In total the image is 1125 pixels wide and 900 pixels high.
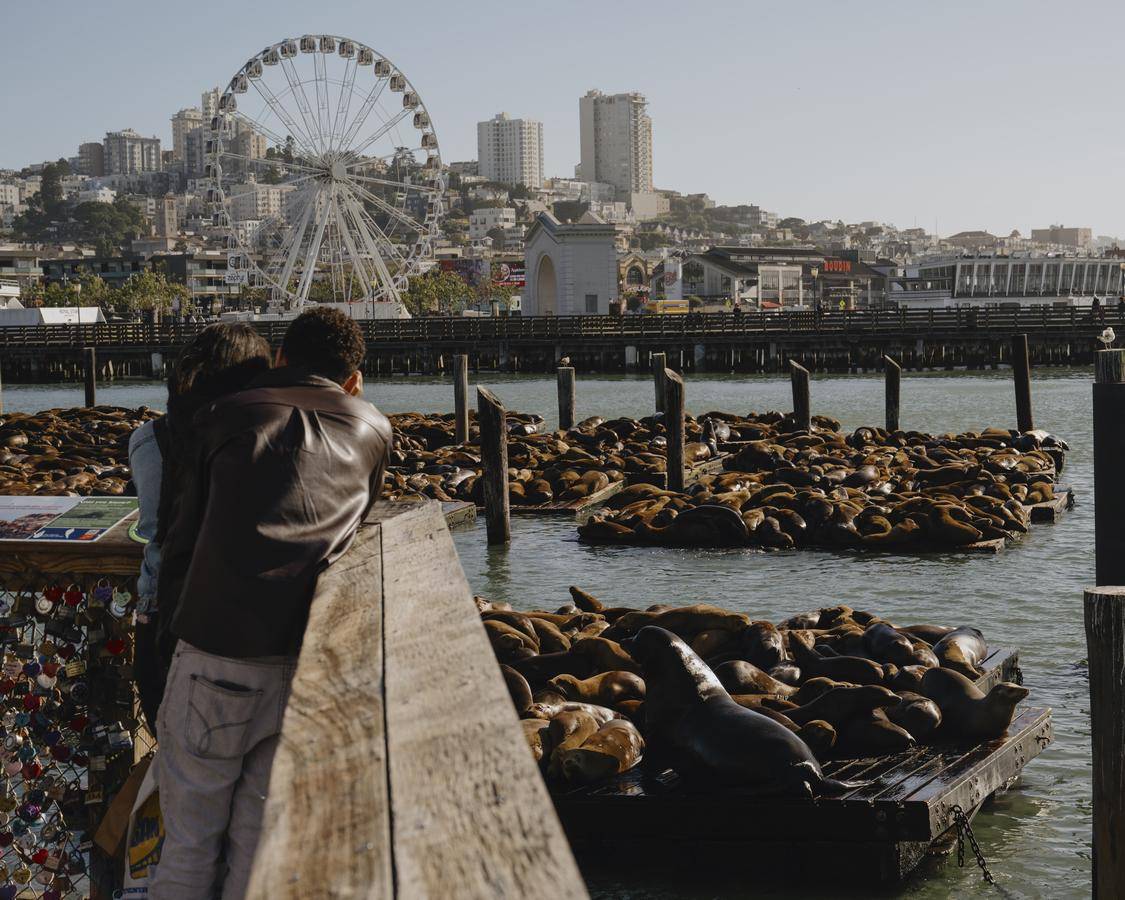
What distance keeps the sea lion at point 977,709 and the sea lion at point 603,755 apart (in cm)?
166

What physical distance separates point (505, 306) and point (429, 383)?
104196 millimetres

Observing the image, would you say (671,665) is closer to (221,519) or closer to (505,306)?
(221,519)

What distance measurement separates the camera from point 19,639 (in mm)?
4137

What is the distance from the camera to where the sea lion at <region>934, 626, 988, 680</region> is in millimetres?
8484

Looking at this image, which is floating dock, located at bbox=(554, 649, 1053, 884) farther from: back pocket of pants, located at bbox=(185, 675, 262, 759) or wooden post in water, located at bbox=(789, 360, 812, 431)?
wooden post in water, located at bbox=(789, 360, 812, 431)

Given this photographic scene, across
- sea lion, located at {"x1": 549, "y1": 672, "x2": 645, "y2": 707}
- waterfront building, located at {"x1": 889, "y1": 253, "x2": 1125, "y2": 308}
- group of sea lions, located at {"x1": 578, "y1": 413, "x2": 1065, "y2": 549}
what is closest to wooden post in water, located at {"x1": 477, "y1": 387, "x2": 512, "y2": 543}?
group of sea lions, located at {"x1": 578, "y1": 413, "x2": 1065, "y2": 549}

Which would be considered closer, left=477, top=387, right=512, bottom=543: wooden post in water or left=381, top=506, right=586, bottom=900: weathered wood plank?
left=381, top=506, right=586, bottom=900: weathered wood plank

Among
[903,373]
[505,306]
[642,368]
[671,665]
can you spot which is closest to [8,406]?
[642,368]

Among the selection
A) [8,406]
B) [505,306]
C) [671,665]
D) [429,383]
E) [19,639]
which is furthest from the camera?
[505,306]

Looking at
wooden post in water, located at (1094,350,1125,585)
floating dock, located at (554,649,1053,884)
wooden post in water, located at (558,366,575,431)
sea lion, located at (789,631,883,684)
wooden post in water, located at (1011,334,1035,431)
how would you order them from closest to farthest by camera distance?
floating dock, located at (554,649,1053,884) → sea lion, located at (789,631,883,684) → wooden post in water, located at (1094,350,1125,585) → wooden post in water, located at (1011,334,1035,431) → wooden post in water, located at (558,366,575,431)

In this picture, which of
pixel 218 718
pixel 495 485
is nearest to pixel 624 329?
pixel 495 485

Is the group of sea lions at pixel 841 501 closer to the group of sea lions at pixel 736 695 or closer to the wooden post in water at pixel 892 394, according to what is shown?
the wooden post in water at pixel 892 394

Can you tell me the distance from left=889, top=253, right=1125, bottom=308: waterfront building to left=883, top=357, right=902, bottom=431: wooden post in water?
254 ft

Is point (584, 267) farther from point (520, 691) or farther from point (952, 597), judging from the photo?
point (520, 691)
